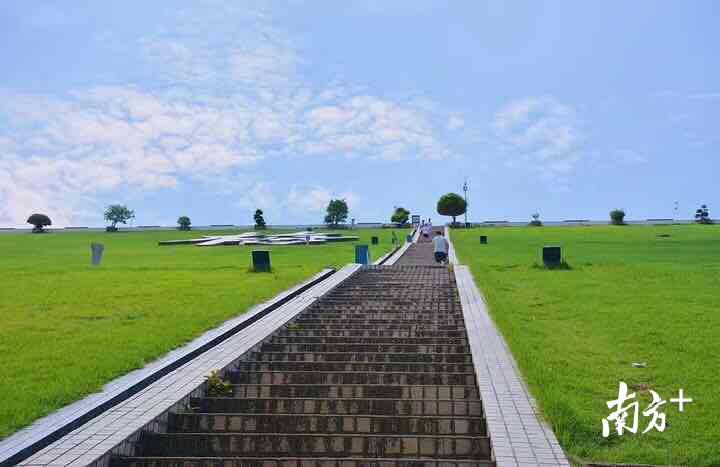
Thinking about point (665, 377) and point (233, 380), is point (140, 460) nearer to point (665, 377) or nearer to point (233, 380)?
point (233, 380)

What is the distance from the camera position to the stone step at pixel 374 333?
11.8 m

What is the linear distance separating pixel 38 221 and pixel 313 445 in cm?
10717

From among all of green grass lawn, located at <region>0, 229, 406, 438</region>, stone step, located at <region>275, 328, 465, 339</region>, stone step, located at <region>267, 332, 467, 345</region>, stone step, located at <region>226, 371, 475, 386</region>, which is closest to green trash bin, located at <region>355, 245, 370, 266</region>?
green grass lawn, located at <region>0, 229, 406, 438</region>

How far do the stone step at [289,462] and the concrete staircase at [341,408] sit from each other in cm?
1

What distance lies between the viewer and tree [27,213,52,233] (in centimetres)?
10169

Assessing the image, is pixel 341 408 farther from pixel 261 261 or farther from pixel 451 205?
pixel 451 205

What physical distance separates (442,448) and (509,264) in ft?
73.9

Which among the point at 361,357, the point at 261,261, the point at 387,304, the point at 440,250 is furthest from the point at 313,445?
the point at 261,261

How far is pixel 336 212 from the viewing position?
11012 cm

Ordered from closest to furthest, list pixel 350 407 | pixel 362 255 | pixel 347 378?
1. pixel 350 407
2. pixel 347 378
3. pixel 362 255

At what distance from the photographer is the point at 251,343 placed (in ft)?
35.3

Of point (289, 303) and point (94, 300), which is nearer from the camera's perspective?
point (289, 303)

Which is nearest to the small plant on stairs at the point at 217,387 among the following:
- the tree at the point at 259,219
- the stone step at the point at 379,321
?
the stone step at the point at 379,321

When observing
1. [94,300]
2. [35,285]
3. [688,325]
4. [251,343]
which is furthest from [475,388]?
[35,285]
